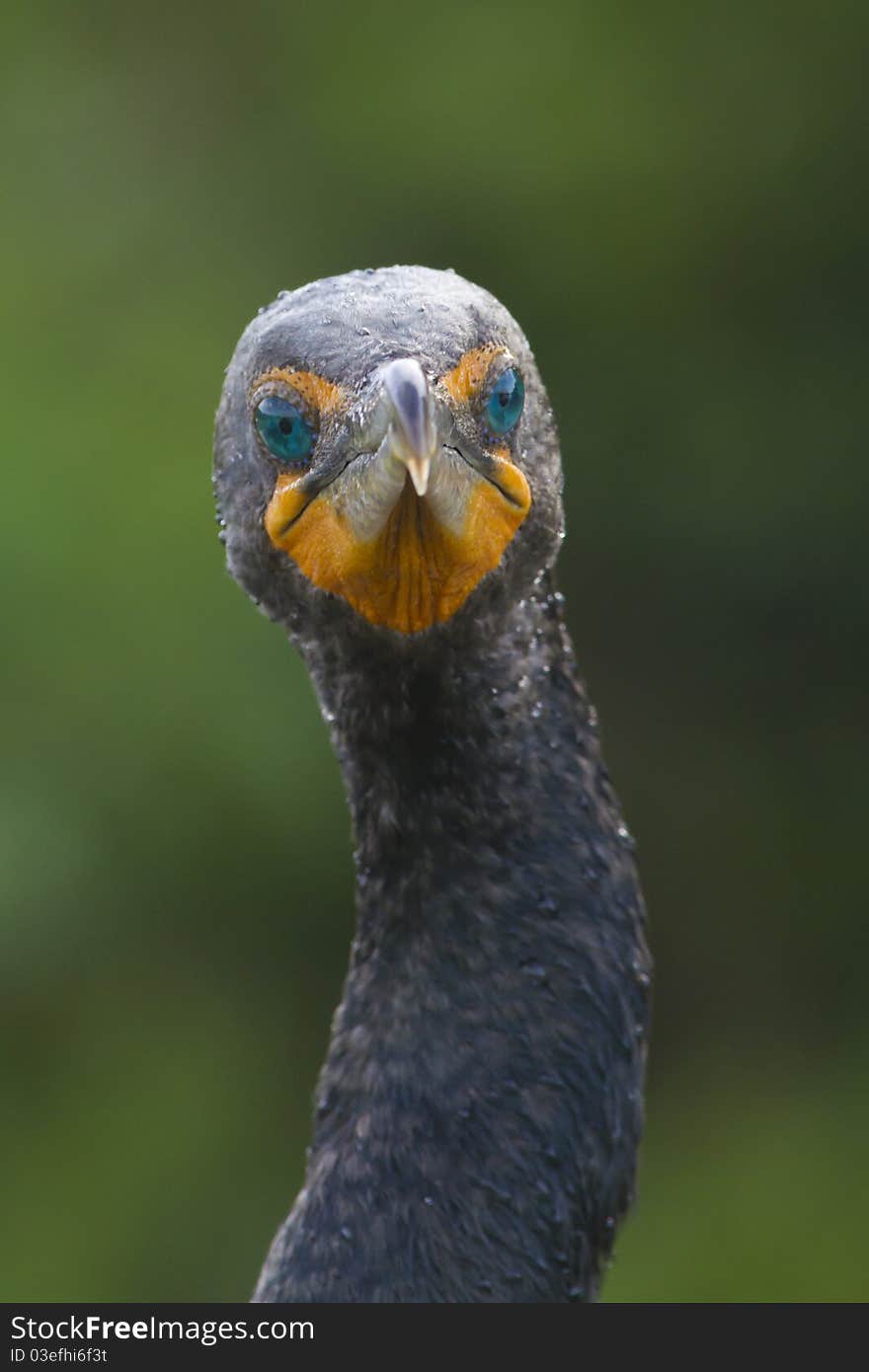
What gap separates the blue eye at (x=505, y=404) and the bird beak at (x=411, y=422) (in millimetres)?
248

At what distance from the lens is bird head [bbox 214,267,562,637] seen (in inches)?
93.4

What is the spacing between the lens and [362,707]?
2715mm

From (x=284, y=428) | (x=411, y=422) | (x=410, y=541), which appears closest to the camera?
(x=411, y=422)

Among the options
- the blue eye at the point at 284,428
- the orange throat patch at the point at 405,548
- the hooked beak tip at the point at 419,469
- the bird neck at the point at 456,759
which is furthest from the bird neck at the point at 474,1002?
the hooked beak tip at the point at 419,469

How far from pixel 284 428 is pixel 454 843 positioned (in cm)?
64

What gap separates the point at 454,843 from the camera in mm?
2729

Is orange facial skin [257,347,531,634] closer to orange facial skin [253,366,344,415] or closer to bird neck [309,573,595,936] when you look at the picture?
orange facial skin [253,366,344,415]

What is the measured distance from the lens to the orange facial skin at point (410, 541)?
2.42m

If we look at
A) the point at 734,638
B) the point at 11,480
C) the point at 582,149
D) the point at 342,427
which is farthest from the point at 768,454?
the point at 342,427

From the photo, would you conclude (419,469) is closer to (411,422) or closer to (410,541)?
Result: (411,422)

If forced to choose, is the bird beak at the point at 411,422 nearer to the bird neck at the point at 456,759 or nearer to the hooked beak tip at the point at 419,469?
the hooked beak tip at the point at 419,469

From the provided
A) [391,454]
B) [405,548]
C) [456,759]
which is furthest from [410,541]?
[456,759]

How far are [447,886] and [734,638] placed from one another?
11.9 feet

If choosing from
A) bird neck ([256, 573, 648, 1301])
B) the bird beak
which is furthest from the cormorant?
the bird beak
